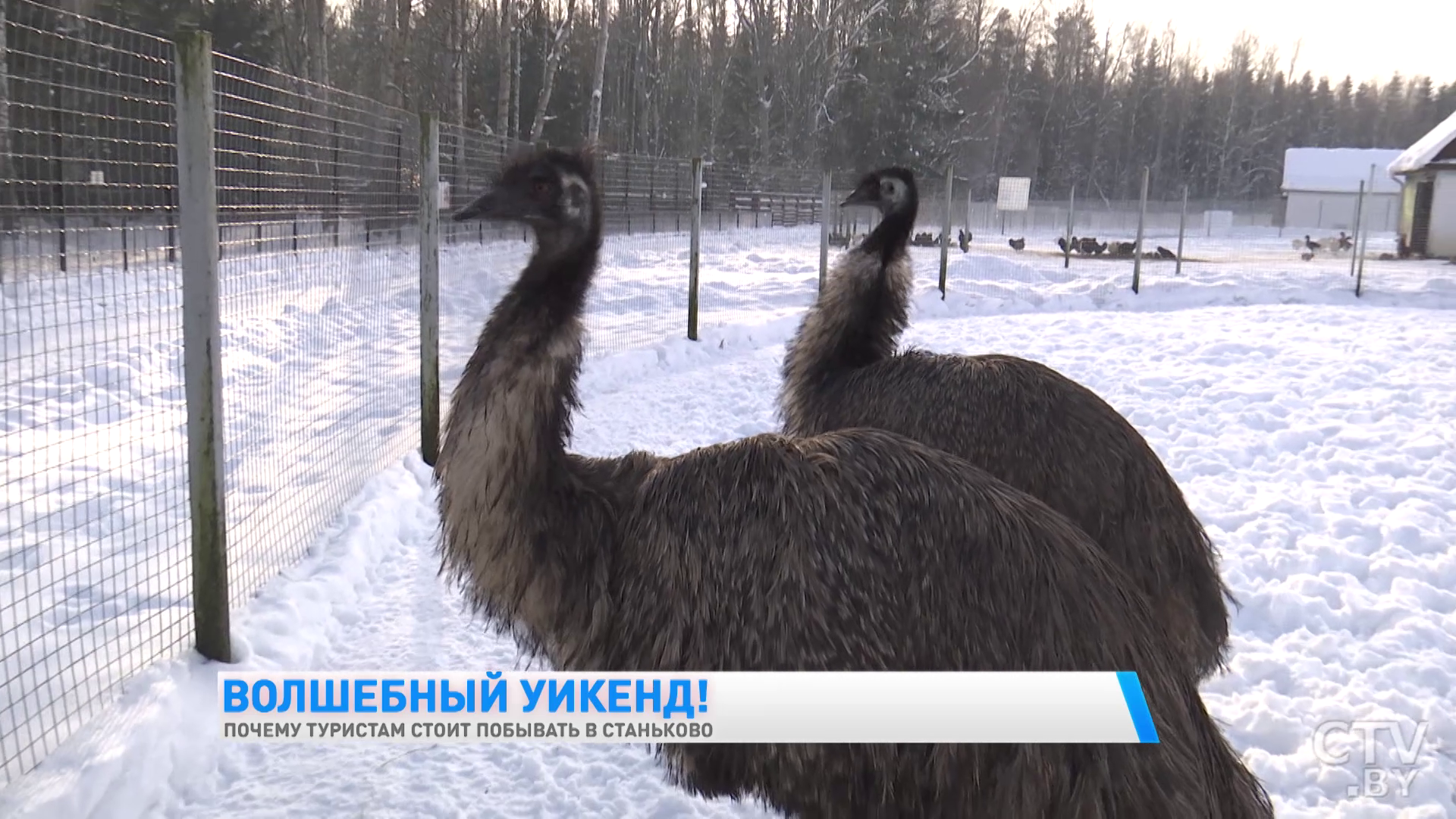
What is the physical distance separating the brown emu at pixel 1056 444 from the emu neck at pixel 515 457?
140cm

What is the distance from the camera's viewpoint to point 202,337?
3.22 m

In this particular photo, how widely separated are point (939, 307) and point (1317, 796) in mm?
12054

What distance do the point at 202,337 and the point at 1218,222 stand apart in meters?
41.7

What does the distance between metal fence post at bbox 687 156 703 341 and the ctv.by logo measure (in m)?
7.70

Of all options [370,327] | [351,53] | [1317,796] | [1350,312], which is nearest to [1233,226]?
[1350,312]

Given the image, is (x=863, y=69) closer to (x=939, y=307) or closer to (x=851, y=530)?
(x=939, y=307)

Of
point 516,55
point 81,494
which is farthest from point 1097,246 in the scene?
point 81,494

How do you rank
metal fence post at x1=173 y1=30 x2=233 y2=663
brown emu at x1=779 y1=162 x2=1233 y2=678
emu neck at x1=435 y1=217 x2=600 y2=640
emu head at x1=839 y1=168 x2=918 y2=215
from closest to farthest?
emu neck at x1=435 y1=217 x2=600 y2=640 → brown emu at x1=779 y1=162 x2=1233 y2=678 → metal fence post at x1=173 y1=30 x2=233 y2=663 → emu head at x1=839 y1=168 x2=918 y2=215

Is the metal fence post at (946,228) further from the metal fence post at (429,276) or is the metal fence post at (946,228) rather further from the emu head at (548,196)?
the emu head at (548,196)

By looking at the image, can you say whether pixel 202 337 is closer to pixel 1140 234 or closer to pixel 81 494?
pixel 81 494

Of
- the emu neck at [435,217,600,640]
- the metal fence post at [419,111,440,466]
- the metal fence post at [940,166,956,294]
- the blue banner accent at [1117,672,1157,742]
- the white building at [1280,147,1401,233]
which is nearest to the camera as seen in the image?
the blue banner accent at [1117,672,1157,742]

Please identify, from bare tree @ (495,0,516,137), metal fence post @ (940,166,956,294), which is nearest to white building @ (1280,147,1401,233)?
metal fence post @ (940,166,956,294)

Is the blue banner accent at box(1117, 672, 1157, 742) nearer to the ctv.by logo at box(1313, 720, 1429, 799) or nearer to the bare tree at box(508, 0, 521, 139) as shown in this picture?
the ctv.by logo at box(1313, 720, 1429, 799)

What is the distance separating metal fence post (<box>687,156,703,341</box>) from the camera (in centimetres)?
1020
